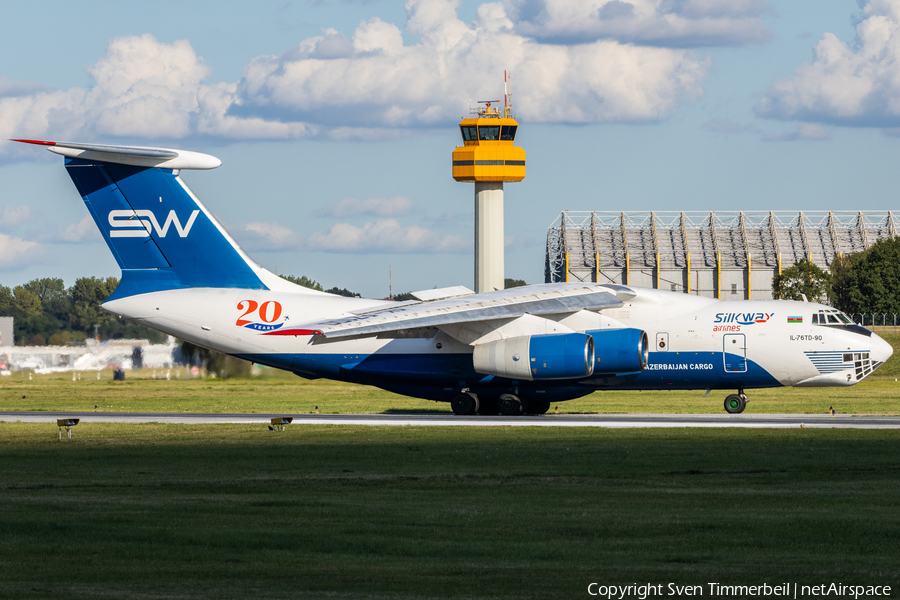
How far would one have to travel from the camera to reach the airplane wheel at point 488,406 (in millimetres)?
31453

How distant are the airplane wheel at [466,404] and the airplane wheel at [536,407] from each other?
4.85 ft

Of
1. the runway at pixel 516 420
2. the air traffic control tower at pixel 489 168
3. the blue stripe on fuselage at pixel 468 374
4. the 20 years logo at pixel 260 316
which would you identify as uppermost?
the air traffic control tower at pixel 489 168

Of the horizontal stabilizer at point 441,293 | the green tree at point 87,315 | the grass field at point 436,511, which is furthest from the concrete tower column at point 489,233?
the grass field at point 436,511

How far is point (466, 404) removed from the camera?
31.1 meters

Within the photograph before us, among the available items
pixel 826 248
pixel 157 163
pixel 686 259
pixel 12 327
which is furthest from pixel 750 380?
pixel 826 248

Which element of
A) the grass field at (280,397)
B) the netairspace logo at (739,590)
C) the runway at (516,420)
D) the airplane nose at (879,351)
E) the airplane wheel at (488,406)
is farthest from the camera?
the grass field at (280,397)

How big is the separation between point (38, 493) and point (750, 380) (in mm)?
20353

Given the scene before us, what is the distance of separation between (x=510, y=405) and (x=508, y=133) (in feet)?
125

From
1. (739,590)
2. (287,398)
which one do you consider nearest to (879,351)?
(287,398)

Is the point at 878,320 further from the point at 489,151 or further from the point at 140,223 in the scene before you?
the point at 140,223

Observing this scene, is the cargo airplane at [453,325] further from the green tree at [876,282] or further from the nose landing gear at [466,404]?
the green tree at [876,282]

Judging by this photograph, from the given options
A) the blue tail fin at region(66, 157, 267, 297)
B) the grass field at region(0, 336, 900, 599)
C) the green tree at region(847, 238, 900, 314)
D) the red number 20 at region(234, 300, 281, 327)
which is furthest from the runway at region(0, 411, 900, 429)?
the green tree at region(847, 238, 900, 314)

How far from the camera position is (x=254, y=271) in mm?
32188

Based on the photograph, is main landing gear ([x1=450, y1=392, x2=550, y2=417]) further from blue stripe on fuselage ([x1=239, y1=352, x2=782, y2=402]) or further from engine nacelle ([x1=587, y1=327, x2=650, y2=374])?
engine nacelle ([x1=587, y1=327, x2=650, y2=374])
